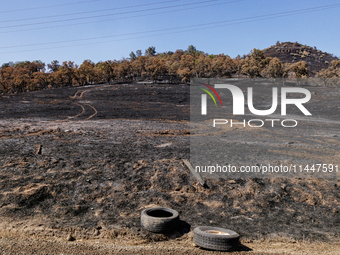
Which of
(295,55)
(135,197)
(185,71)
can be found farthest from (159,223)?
(295,55)

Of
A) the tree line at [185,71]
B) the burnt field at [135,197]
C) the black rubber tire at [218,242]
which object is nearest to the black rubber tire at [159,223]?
the burnt field at [135,197]

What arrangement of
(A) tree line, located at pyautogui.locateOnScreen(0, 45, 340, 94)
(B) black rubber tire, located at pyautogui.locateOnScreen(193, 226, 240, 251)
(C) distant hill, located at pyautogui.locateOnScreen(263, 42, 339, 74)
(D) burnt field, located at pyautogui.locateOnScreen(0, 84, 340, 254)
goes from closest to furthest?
(B) black rubber tire, located at pyautogui.locateOnScreen(193, 226, 240, 251), (D) burnt field, located at pyautogui.locateOnScreen(0, 84, 340, 254), (A) tree line, located at pyautogui.locateOnScreen(0, 45, 340, 94), (C) distant hill, located at pyautogui.locateOnScreen(263, 42, 339, 74)

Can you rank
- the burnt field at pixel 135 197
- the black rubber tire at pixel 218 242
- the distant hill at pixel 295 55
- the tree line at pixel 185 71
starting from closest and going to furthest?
the black rubber tire at pixel 218 242
the burnt field at pixel 135 197
the tree line at pixel 185 71
the distant hill at pixel 295 55

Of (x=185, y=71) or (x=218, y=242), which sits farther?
(x=185, y=71)

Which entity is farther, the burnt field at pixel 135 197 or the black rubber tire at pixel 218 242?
the burnt field at pixel 135 197

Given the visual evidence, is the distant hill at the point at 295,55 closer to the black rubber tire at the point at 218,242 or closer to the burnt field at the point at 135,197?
the burnt field at the point at 135,197

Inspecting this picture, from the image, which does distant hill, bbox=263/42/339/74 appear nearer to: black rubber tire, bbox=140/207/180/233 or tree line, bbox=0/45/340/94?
tree line, bbox=0/45/340/94

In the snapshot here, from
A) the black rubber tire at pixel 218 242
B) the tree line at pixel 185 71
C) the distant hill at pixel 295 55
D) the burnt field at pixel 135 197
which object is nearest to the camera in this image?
the black rubber tire at pixel 218 242

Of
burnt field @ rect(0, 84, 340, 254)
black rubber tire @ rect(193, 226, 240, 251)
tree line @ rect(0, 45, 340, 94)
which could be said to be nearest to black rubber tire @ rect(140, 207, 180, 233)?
burnt field @ rect(0, 84, 340, 254)

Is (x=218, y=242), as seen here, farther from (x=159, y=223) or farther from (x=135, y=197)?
(x=135, y=197)

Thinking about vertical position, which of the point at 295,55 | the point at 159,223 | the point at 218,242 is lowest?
the point at 218,242

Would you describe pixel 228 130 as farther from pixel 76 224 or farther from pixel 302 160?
pixel 76 224

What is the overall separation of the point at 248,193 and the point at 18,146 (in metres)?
11.1

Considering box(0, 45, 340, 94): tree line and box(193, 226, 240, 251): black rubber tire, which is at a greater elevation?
box(0, 45, 340, 94): tree line
